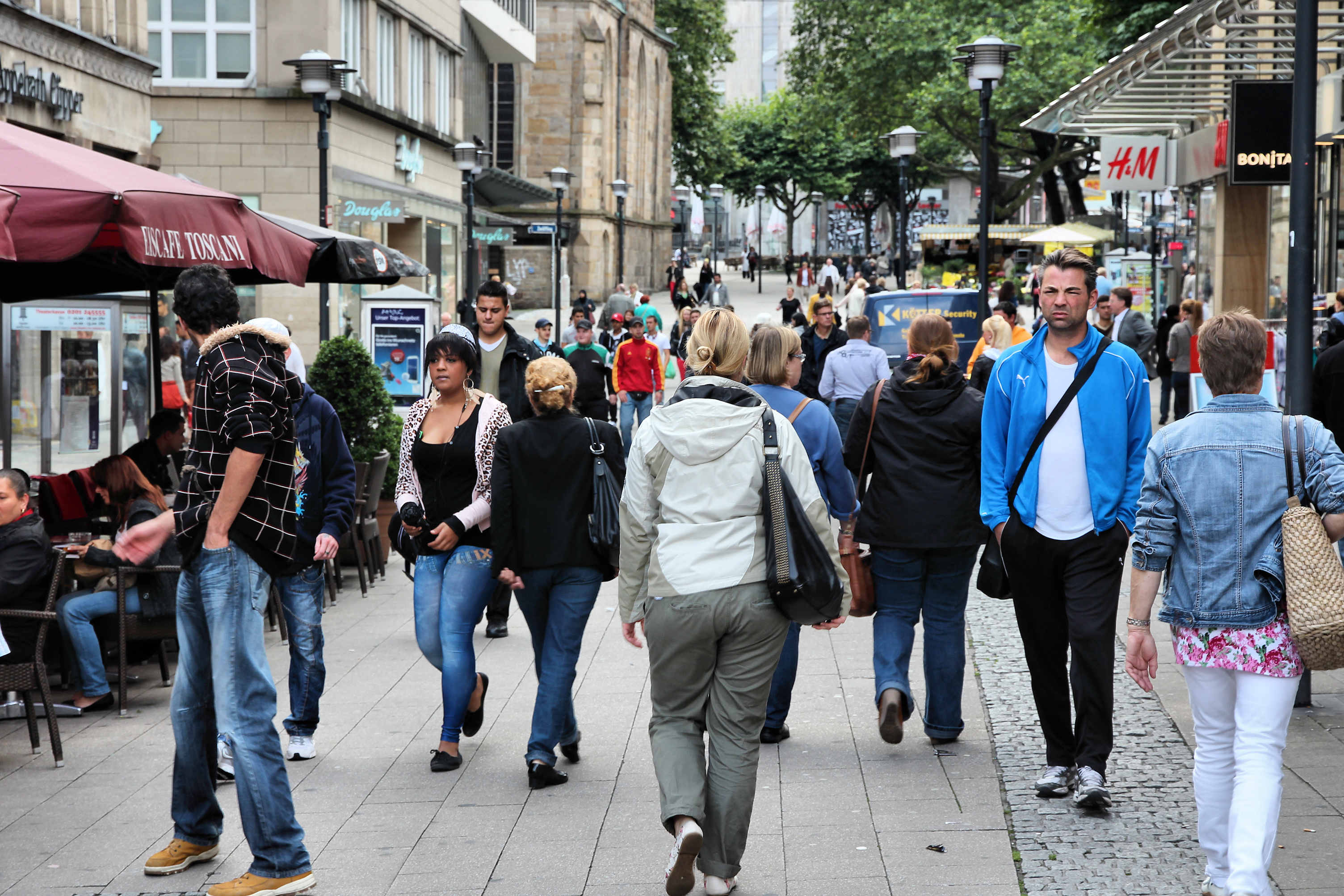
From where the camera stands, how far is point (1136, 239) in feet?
230

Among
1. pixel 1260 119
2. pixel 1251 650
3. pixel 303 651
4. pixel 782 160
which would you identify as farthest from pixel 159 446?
pixel 782 160

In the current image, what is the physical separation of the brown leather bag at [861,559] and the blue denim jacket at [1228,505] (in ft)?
6.30

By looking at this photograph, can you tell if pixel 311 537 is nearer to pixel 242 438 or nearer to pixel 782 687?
pixel 242 438

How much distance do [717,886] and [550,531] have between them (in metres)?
1.77

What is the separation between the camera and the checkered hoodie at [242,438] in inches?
181

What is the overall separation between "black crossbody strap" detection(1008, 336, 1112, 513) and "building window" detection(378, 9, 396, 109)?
2308 cm

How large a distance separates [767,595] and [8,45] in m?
11.8

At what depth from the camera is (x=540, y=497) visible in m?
5.88

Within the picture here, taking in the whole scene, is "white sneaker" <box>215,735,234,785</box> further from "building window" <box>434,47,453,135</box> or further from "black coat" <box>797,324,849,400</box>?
"building window" <box>434,47,453,135</box>

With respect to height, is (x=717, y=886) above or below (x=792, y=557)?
below

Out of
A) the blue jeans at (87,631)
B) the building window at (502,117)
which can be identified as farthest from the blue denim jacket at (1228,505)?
the building window at (502,117)

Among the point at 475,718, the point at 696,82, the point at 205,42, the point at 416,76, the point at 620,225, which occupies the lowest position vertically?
the point at 475,718

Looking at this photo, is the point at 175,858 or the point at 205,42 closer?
the point at 175,858

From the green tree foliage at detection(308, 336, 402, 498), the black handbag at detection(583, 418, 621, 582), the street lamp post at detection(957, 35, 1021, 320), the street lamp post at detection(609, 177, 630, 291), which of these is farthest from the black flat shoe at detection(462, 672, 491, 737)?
the street lamp post at detection(609, 177, 630, 291)
